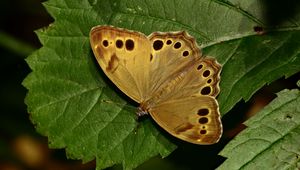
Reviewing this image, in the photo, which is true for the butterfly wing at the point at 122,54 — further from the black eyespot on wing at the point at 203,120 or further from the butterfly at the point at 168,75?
the black eyespot on wing at the point at 203,120

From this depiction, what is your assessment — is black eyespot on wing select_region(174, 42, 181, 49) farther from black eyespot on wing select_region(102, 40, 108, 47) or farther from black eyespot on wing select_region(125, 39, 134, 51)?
black eyespot on wing select_region(102, 40, 108, 47)

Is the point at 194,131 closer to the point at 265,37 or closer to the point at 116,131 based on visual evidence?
the point at 116,131

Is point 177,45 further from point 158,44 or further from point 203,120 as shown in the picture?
point 203,120

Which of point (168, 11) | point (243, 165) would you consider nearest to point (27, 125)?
point (168, 11)

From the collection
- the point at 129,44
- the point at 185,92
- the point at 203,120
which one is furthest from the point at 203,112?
the point at 129,44

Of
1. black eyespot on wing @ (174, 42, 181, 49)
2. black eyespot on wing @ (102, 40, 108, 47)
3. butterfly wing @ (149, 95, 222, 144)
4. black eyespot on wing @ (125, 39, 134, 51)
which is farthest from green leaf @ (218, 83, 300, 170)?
black eyespot on wing @ (102, 40, 108, 47)

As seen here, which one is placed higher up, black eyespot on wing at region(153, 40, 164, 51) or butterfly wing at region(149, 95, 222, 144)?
black eyespot on wing at region(153, 40, 164, 51)

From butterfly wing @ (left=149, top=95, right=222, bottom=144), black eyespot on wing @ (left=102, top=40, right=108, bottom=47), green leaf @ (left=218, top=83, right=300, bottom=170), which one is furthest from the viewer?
black eyespot on wing @ (left=102, top=40, right=108, bottom=47)

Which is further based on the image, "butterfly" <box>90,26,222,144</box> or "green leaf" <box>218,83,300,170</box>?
"butterfly" <box>90,26,222,144</box>
